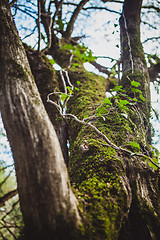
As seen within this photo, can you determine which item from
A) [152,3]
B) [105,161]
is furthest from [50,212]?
[152,3]

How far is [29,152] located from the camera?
0.88 metres

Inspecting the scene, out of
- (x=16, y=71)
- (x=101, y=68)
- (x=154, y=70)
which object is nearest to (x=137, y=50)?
(x=154, y=70)

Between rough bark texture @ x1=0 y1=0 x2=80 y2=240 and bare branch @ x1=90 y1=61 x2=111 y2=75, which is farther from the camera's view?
bare branch @ x1=90 y1=61 x2=111 y2=75

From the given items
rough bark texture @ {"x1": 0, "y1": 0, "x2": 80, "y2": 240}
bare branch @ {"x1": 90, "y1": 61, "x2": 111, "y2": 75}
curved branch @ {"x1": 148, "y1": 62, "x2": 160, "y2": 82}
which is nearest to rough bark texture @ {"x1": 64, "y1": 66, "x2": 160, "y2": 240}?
rough bark texture @ {"x1": 0, "y1": 0, "x2": 80, "y2": 240}

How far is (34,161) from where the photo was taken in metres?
0.86

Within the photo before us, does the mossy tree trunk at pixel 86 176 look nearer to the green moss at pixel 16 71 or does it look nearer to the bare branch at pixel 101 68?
the green moss at pixel 16 71

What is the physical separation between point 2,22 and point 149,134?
2138mm

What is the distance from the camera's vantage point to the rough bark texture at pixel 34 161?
791 mm

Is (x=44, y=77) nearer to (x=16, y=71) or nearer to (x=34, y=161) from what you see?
(x=16, y=71)

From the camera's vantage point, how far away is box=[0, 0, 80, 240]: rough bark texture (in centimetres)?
79

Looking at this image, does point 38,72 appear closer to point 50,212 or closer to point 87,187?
point 87,187

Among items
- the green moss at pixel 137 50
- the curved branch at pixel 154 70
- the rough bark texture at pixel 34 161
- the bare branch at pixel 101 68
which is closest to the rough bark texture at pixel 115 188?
the rough bark texture at pixel 34 161

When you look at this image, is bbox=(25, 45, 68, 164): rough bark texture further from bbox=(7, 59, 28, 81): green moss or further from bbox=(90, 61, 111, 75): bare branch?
bbox=(90, 61, 111, 75): bare branch

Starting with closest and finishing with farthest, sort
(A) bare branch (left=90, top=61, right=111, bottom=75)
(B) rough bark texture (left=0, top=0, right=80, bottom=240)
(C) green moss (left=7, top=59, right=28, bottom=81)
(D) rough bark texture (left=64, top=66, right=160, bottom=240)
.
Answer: (B) rough bark texture (left=0, top=0, right=80, bottom=240), (D) rough bark texture (left=64, top=66, right=160, bottom=240), (C) green moss (left=7, top=59, right=28, bottom=81), (A) bare branch (left=90, top=61, right=111, bottom=75)
